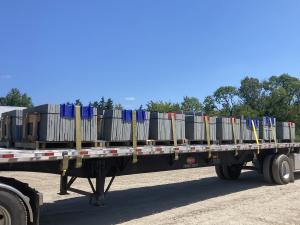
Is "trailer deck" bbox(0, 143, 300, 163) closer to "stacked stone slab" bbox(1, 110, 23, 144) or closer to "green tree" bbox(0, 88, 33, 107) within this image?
"stacked stone slab" bbox(1, 110, 23, 144)

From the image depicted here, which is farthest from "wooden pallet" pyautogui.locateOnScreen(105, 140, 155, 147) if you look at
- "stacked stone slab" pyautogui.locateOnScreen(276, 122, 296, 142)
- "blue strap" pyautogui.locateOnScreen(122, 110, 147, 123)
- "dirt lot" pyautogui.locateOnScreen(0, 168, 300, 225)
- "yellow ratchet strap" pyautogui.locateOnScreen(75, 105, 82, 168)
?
"stacked stone slab" pyautogui.locateOnScreen(276, 122, 296, 142)

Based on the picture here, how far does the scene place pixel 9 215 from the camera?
635cm

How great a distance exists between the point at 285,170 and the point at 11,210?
1124cm

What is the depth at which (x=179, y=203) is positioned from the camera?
36.1ft

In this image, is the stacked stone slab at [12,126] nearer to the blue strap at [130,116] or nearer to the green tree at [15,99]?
the blue strap at [130,116]

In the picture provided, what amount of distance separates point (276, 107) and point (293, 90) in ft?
24.8

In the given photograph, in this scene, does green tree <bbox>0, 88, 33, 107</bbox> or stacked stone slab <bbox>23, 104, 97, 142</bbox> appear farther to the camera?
green tree <bbox>0, 88, 33, 107</bbox>

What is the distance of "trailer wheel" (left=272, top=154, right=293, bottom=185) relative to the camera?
14.7m

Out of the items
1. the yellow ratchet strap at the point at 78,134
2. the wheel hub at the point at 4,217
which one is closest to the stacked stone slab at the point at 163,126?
the yellow ratchet strap at the point at 78,134

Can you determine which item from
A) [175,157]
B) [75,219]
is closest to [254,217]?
[175,157]

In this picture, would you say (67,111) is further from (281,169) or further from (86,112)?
(281,169)

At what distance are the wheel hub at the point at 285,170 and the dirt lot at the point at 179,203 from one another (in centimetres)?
42

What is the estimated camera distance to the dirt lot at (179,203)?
9156mm

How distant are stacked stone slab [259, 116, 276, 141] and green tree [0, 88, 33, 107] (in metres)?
103
